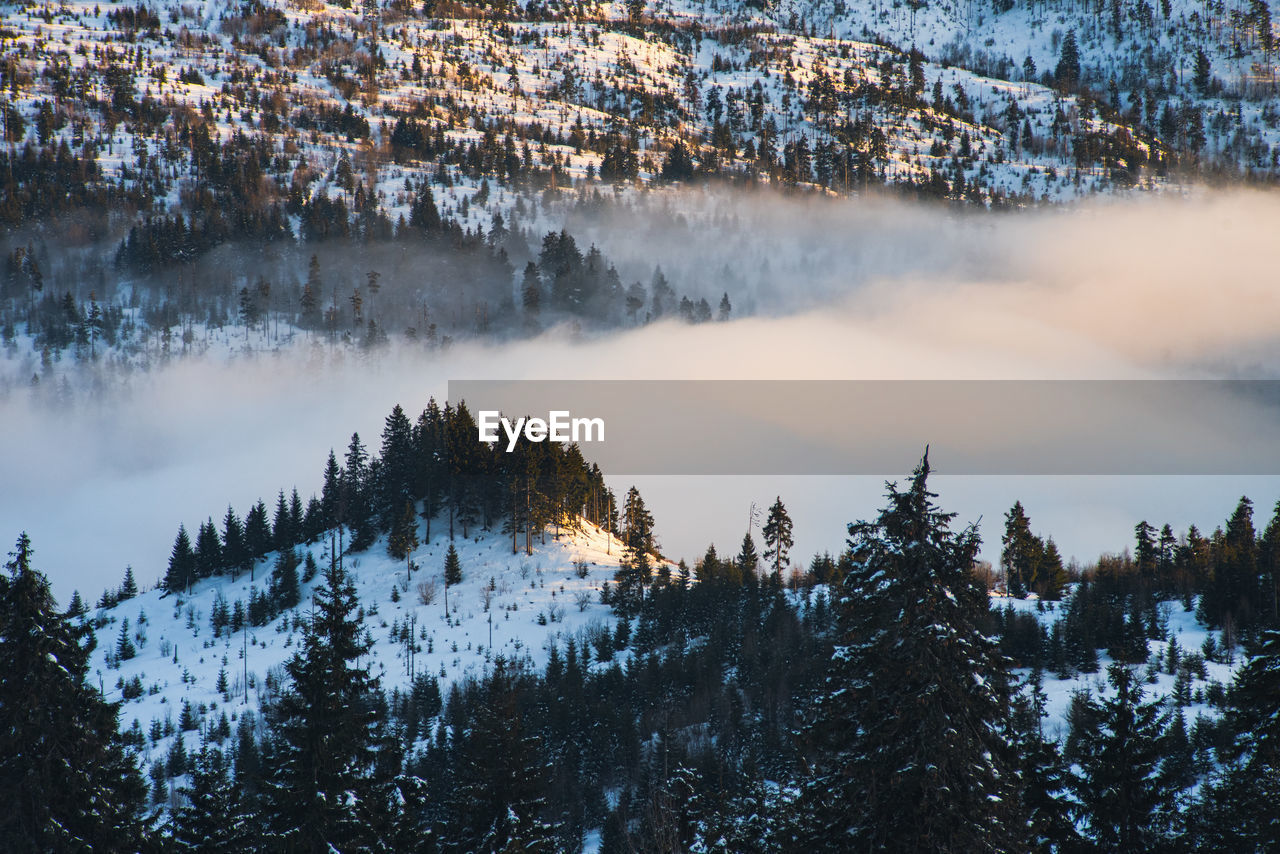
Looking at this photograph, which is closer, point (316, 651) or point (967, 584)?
point (967, 584)

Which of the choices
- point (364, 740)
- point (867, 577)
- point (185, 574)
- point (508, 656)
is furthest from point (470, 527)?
point (867, 577)

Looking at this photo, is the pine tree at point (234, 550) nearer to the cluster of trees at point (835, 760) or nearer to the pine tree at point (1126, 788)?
the cluster of trees at point (835, 760)

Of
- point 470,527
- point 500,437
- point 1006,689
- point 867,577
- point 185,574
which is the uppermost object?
point 867,577

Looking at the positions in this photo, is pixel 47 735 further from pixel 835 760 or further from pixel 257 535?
pixel 257 535

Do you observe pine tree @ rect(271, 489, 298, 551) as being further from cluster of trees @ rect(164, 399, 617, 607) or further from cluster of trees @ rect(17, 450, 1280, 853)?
cluster of trees @ rect(17, 450, 1280, 853)

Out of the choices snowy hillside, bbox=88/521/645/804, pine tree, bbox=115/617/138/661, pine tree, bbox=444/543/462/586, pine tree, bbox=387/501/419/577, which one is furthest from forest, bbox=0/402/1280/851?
pine tree, bbox=387/501/419/577

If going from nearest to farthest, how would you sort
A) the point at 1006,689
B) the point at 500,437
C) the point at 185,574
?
the point at 1006,689 → the point at 500,437 → the point at 185,574

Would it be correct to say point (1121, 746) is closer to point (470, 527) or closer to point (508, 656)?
point (508, 656)

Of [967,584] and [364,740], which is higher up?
[967,584]
